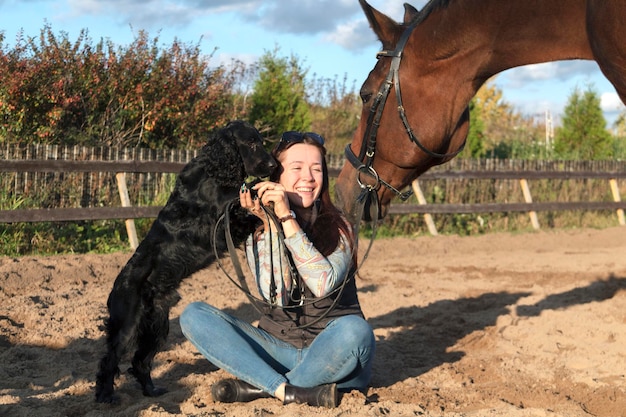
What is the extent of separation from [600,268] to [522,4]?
20.5ft

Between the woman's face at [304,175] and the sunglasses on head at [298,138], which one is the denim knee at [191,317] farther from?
the sunglasses on head at [298,138]

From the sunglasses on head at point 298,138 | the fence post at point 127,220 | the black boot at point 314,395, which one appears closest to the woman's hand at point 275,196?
the sunglasses on head at point 298,138

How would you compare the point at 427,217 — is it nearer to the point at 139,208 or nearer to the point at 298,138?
the point at 139,208

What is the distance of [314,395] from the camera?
11.1 ft

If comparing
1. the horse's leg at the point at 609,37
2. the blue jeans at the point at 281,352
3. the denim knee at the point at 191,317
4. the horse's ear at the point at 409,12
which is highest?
the horse's ear at the point at 409,12

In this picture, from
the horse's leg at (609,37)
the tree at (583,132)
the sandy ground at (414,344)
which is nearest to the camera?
the horse's leg at (609,37)

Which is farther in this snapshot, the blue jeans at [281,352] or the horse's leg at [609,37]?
the blue jeans at [281,352]

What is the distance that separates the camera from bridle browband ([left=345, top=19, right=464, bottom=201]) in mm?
3568

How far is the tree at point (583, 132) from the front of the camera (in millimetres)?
18375

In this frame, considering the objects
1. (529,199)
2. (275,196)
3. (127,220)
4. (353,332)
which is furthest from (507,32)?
(529,199)

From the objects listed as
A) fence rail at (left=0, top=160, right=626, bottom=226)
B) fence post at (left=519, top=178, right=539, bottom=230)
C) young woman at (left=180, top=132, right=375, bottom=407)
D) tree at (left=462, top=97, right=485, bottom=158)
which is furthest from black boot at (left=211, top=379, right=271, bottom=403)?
tree at (left=462, top=97, right=485, bottom=158)

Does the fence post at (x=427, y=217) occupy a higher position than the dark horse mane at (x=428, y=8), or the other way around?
the dark horse mane at (x=428, y=8)

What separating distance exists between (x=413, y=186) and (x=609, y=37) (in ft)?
32.1

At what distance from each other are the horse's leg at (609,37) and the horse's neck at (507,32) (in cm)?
14
